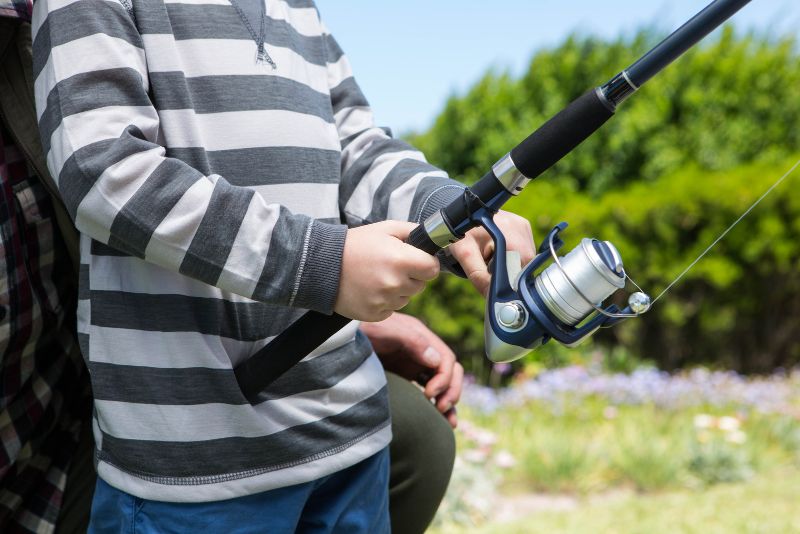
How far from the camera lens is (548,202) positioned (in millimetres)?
6332

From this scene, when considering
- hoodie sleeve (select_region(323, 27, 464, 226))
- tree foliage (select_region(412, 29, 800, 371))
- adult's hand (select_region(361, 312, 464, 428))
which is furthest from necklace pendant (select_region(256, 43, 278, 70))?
tree foliage (select_region(412, 29, 800, 371))

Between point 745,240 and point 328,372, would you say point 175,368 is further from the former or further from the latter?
point 745,240

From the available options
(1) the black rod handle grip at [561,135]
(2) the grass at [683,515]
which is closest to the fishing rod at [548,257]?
(1) the black rod handle grip at [561,135]

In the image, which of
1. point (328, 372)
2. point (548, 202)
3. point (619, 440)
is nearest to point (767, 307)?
point (548, 202)

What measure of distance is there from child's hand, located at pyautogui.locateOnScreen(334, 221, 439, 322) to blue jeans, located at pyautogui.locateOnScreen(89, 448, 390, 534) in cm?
39

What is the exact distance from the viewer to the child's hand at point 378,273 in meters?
1.22

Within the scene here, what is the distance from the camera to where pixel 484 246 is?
58.5 inches

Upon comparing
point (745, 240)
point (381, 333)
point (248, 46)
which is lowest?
point (745, 240)

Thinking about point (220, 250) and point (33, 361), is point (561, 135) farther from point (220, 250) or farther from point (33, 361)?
point (33, 361)

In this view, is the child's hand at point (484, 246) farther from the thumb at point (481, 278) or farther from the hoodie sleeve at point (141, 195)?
the hoodie sleeve at point (141, 195)

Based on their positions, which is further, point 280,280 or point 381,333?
point 381,333

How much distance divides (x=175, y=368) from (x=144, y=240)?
256 millimetres

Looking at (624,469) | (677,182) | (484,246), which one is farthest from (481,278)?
(677,182)

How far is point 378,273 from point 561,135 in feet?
1.10
